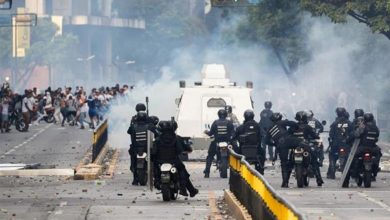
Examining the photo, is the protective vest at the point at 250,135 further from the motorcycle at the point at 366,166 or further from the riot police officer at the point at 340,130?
the riot police officer at the point at 340,130

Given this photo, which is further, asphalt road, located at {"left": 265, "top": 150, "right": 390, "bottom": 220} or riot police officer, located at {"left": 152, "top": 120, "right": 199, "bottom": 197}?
riot police officer, located at {"left": 152, "top": 120, "right": 199, "bottom": 197}

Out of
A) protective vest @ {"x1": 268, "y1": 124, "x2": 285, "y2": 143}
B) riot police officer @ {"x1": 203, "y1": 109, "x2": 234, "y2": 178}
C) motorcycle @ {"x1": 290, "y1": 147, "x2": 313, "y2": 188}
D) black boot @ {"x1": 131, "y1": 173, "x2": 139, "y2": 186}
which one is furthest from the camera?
riot police officer @ {"x1": 203, "y1": 109, "x2": 234, "y2": 178}

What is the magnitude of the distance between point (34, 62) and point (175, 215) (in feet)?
449

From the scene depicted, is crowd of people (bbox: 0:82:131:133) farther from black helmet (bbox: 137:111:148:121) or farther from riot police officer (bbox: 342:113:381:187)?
riot police officer (bbox: 342:113:381:187)

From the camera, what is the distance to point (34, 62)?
520 feet

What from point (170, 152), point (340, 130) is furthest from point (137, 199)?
point (340, 130)

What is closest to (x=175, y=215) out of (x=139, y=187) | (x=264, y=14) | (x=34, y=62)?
(x=139, y=187)

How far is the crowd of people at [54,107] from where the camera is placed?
2355 inches

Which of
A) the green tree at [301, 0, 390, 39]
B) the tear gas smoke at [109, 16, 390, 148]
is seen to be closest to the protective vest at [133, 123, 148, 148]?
the green tree at [301, 0, 390, 39]

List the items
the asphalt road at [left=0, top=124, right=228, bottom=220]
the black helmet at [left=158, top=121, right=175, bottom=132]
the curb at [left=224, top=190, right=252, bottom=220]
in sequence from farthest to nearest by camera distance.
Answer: the black helmet at [left=158, top=121, right=175, bottom=132] < the asphalt road at [left=0, top=124, right=228, bottom=220] < the curb at [left=224, top=190, right=252, bottom=220]

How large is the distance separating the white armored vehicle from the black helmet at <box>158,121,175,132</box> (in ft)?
56.3

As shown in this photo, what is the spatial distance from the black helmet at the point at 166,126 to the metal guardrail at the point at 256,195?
4.66ft

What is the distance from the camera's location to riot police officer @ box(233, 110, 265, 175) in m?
31.1

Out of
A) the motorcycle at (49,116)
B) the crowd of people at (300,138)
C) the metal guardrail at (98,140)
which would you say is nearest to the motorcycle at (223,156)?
the crowd of people at (300,138)
